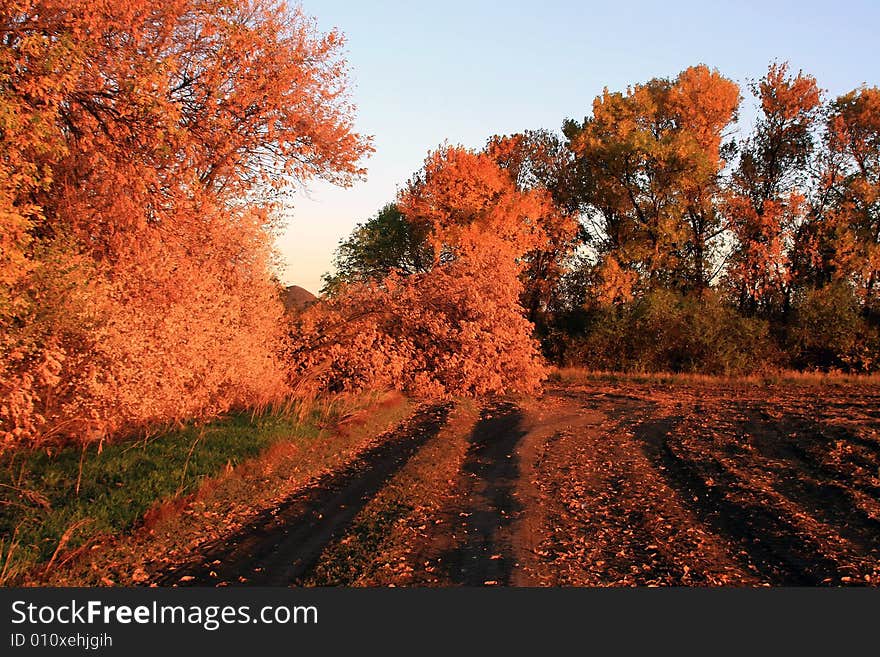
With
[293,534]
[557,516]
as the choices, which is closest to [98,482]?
[293,534]

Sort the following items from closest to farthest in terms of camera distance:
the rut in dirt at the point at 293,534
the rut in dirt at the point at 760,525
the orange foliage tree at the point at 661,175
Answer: the rut in dirt at the point at 293,534 < the rut in dirt at the point at 760,525 < the orange foliage tree at the point at 661,175

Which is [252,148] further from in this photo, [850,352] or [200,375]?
[850,352]

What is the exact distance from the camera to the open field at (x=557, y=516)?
727 centimetres

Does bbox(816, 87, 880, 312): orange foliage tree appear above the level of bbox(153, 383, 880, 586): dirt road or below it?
above

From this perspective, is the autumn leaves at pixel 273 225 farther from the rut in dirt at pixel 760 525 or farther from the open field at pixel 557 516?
the rut in dirt at pixel 760 525

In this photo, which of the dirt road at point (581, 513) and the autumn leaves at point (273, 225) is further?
the autumn leaves at point (273, 225)

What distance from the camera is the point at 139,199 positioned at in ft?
37.8

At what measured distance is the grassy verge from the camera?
30.6m

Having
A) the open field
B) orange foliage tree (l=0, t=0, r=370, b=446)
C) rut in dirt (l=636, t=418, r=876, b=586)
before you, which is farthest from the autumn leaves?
rut in dirt (l=636, t=418, r=876, b=586)

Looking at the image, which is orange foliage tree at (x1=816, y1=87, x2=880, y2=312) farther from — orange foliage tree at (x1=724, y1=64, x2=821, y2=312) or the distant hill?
the distant hill

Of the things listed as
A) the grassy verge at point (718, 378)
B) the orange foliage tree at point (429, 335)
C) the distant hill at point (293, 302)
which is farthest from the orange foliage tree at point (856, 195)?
the distant hill at point (293, 302)

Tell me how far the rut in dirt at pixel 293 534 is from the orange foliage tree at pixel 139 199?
3263mm

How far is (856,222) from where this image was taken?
108ft

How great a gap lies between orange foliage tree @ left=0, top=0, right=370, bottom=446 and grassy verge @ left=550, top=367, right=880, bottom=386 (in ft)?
70.1
